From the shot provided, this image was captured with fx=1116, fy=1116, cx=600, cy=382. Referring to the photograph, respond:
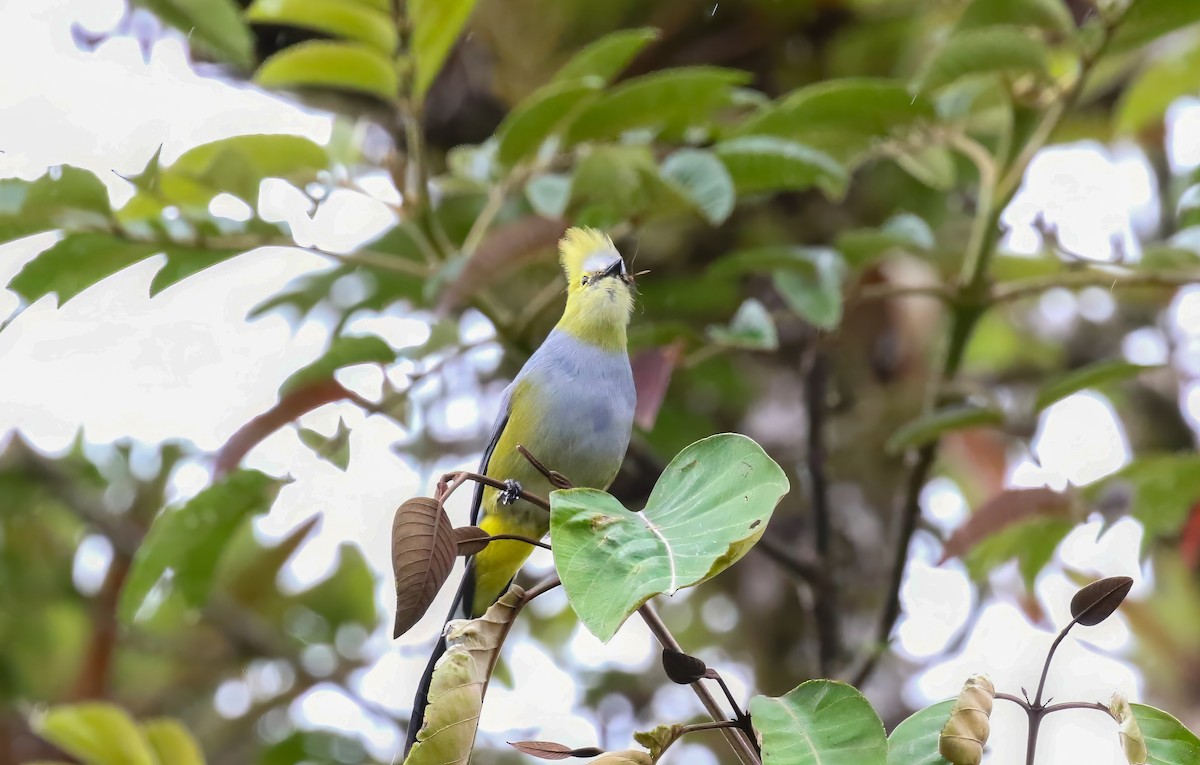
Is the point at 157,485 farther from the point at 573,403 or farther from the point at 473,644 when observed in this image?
the point at 473,644

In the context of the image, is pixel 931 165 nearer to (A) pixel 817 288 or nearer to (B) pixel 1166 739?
(A) pixel 817 288

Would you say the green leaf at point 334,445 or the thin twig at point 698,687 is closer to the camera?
the thin twig at point 698,687

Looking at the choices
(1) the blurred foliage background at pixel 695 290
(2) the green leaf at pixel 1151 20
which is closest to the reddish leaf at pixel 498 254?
(1) the blurred foliage background at pixel 695 290

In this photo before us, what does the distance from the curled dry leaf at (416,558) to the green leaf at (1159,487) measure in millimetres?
1487

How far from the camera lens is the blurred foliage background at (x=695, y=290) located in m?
2.03

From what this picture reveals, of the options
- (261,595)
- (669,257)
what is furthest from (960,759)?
(261,595)

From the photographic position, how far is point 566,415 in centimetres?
189

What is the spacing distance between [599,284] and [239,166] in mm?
685

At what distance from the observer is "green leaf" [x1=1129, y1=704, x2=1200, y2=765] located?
113 centimetres

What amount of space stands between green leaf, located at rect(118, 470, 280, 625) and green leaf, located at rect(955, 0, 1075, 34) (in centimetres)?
152

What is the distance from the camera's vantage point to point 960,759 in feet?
3.36

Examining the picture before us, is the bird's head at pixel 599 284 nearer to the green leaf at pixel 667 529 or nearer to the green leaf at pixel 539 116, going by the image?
the green leaf at pixel 539 116

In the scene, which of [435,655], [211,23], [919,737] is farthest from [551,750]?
[211,23]

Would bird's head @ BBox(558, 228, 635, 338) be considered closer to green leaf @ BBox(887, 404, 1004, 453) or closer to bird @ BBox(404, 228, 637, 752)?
bird @ BBox(404, 228, 637, 752)
